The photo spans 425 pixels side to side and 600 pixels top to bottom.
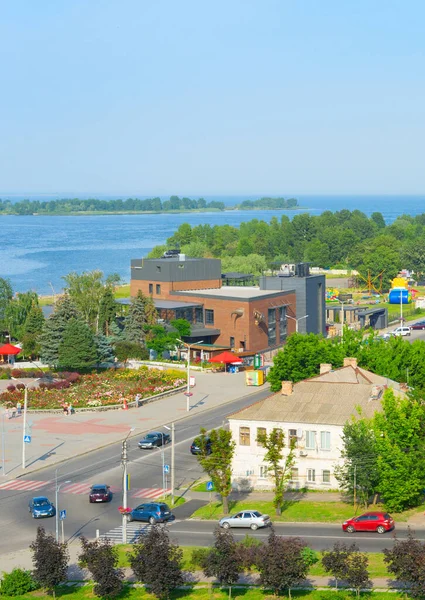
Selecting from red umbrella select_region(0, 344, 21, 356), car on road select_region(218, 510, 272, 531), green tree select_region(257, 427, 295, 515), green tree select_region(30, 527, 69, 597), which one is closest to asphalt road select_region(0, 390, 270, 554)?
car on road select_region(218, 510, 272, 531)

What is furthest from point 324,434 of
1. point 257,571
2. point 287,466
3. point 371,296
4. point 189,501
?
point 371,296

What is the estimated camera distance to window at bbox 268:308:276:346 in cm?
10400

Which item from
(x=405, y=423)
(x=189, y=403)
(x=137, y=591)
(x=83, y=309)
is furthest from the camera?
(x=83, y=309)

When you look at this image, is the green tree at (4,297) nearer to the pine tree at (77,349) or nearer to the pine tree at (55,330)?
the pine tree at (55,330)

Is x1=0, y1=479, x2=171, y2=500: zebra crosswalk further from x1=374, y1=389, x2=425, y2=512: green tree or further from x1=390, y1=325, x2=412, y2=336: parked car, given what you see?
x1=390, y1=325, x2=412, y2=336: parked car

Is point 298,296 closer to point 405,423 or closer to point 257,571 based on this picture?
point 405,423

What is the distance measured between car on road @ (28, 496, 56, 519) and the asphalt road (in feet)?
0.91

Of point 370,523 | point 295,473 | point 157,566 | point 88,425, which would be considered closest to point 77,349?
point 88,425

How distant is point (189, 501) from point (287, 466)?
604cm

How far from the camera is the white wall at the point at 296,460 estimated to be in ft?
178

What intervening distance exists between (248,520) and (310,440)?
331 inches

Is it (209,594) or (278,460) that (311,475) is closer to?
(278,460)

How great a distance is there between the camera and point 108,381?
8450 cm

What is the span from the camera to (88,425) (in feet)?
234
